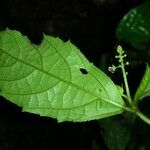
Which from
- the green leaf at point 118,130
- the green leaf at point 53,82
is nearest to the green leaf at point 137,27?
the green leaf at point 118,130

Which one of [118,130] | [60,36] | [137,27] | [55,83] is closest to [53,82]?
[55,83]

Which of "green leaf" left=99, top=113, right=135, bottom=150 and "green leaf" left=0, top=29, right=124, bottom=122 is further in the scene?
"green leaf" left=99, top=113, right=135, bottom=150

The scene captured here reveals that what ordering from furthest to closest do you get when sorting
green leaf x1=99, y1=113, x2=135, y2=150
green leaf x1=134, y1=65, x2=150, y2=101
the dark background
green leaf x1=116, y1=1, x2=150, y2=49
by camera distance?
1. the dark background
2. green leaf x1=116, y1=1, x2=150, y2=49
3. green leaf x1=99, y1=113, x2=135, y2=150
4. green leaf x1=134, y1=65, x2=150, y2=101

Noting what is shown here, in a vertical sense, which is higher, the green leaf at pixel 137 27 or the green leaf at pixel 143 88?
the green leaf at pixel 137 27

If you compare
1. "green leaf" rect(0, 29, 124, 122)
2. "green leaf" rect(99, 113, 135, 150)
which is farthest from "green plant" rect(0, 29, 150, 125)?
"green leaf" rect(99, 113, 135, 150)

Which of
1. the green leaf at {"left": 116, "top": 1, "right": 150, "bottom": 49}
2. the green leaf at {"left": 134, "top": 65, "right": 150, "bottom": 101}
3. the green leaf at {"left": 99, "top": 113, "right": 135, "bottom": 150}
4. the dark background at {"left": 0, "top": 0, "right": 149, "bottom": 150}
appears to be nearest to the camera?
the green leaf at {"left": 134, "top": 65, "right": 150, "bottom": 101}

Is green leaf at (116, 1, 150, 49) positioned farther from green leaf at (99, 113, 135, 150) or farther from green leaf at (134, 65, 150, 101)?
green leaf at (134, 65, 150, 101)

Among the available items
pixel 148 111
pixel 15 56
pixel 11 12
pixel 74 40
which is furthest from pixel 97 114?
pixel 11 12

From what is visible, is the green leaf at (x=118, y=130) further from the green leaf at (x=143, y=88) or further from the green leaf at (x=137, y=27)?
the green leaf at (x=143, y=88)

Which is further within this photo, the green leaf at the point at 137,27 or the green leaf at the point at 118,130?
the green leaf at the point at 137,27

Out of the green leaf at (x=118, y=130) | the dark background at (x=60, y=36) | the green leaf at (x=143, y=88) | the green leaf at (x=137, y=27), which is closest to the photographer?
the green leaf at (x=143, y=88)

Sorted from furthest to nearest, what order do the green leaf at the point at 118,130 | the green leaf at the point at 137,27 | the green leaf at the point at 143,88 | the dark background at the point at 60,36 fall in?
1. the dark background at the point at 60,36
2. the green leaf at the point at 137,27
3. the green leaf at the point at 118,130
4. the green leaf at the point at 143,88
